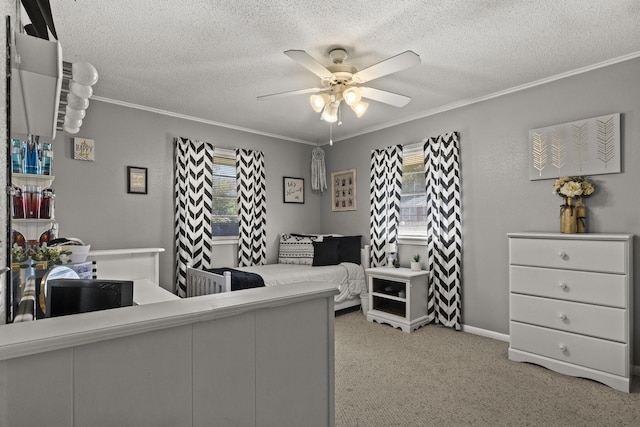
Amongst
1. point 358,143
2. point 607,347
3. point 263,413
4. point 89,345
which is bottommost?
point 607,347

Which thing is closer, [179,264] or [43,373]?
[43,373]

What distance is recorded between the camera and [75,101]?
122 centimetres

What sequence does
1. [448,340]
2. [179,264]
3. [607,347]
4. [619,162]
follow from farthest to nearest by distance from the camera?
[179,264], [448,340], [619,162], [607,347]

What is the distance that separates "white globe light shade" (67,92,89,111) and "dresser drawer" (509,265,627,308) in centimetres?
316

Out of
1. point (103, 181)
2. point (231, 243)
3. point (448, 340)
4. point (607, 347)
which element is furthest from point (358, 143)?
point (607, 347)

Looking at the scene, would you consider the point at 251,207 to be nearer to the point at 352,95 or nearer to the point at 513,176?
the point at 352,95

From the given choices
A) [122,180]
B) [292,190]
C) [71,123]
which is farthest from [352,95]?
[292,190]

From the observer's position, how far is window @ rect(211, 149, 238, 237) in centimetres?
435

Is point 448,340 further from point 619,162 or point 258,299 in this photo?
point 258,299

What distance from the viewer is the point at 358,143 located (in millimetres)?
4848

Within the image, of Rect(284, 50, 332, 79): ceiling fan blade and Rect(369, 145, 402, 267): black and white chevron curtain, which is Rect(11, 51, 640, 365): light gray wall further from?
Rect(284, 50, 332, 79): ceiling fan blade

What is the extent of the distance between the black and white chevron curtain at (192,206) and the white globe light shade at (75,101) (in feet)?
8.94

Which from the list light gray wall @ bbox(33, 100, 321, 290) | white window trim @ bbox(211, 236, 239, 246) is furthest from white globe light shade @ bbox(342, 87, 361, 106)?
white window trim @ bbox(211, 236, 239, 246)

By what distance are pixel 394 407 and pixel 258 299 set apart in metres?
1.74
